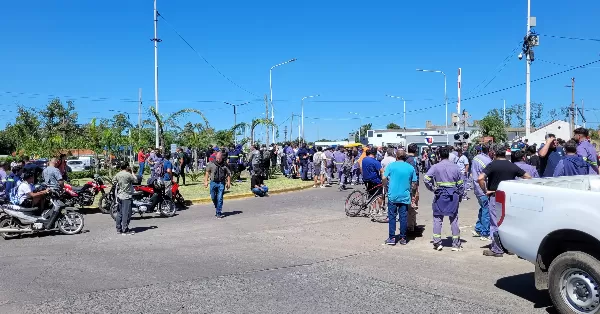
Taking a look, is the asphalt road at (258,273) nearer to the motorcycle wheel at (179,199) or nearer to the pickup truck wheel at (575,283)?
the pickup truck wheel at (575,283)

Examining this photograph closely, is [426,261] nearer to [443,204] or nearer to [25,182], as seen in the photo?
[443,204]

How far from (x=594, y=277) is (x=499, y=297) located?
134 cm

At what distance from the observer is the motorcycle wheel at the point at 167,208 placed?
13.5 metres

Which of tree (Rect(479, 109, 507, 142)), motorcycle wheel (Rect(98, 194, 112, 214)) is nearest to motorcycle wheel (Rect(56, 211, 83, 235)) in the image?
motorcycle wheel (Rect(98, 194, 112, 214))

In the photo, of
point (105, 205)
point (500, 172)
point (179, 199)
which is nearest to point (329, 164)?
point (179, 199)

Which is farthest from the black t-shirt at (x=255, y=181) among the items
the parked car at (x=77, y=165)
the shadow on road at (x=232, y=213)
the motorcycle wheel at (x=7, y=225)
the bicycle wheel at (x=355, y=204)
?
the parked car at (x=77, y=165)

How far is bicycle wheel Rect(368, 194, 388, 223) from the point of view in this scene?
11695mm

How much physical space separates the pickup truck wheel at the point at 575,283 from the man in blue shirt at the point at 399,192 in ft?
12.6

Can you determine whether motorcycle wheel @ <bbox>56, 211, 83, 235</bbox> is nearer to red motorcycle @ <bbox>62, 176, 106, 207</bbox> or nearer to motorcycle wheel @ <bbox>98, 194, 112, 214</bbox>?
red motorcycle @ <bbox>62, 176, 106, 207</bbox>

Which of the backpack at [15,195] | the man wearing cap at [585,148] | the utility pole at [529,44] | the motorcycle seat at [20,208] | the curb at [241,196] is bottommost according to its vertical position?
the curb at [241,196]

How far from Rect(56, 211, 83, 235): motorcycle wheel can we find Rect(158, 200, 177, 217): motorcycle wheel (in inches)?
108

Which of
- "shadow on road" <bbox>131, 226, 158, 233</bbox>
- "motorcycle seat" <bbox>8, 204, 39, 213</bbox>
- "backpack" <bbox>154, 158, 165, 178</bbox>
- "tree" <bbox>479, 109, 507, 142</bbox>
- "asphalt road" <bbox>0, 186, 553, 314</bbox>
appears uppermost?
"tree" <bbox>479, 109, 507, 142</bbox>

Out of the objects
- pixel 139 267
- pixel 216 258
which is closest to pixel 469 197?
pixel 216 258

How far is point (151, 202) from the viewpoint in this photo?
1317cm
